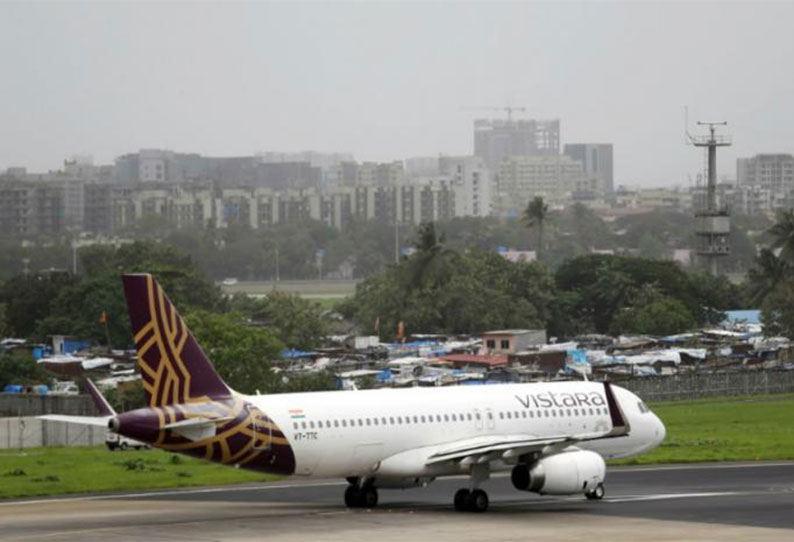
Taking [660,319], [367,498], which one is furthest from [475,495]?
[660,319]

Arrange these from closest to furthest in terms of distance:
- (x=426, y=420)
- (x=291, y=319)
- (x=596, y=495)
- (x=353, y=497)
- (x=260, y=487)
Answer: (x=426, y=420) → (x=353, y=497) → (x=596, y=495) → (x=260, y=487) → (x=291, y=319)

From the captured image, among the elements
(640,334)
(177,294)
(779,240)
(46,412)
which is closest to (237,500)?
(46,412)

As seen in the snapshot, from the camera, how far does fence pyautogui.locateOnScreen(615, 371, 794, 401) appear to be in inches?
4082

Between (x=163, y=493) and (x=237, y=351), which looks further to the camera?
(x=237, y=351)

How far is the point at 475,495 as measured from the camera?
1962 inches

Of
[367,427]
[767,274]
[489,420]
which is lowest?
[767,274]

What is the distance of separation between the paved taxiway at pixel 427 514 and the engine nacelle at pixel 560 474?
2.25ft

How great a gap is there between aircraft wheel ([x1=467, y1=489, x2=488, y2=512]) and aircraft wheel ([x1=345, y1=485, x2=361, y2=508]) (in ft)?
11.3

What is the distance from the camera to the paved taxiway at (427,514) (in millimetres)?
44875

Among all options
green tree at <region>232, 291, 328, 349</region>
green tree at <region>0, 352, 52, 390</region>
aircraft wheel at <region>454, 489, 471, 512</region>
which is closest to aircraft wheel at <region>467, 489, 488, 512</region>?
aircraft wheel at <region>454, 489, 471, 512</region>

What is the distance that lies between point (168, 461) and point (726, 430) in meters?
26.3

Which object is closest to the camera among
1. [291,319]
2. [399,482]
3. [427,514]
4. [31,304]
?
[427,514]

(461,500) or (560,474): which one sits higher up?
(560,474)

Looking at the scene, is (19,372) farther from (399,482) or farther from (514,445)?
(514,445)
